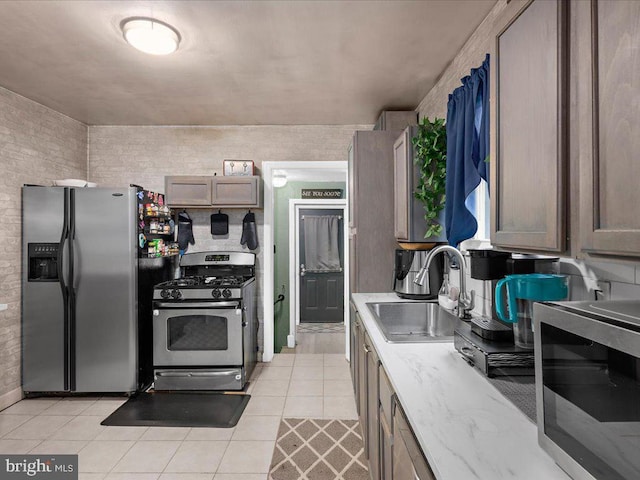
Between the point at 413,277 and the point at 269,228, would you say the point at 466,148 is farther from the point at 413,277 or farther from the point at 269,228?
the point at 269,228

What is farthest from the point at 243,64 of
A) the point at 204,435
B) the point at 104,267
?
the point at 204,435

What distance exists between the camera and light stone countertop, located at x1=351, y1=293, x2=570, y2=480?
78 centimetres

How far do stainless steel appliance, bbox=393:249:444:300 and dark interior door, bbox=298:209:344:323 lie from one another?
3355mm

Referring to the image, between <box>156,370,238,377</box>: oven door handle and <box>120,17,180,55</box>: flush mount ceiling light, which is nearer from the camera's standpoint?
<box>120,17,180,55</box>: flush mount ceiling light

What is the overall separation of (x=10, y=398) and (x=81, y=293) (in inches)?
39.0

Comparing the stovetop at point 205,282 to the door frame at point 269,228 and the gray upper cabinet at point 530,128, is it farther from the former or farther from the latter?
the gray upper cabinet at point 530,128

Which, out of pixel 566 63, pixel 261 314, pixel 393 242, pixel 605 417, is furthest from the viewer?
pixel 261 314

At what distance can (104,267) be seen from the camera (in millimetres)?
2986

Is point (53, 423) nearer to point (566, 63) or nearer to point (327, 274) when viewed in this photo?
point (566, 63)

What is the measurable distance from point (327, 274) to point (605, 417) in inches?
212

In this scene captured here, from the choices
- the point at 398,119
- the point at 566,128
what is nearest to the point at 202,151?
the point at 398,119

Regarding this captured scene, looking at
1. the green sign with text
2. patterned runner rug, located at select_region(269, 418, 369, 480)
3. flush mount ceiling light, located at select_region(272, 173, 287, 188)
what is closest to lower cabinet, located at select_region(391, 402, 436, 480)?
patterned runner rug, located at select_region(269, 418, 369, 480)

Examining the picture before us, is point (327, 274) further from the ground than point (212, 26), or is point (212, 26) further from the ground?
point (212, 26)

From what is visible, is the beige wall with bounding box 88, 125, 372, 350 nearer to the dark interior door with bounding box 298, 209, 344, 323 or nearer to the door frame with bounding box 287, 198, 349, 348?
the door frame with bounding box 287, 198, 349, 348
